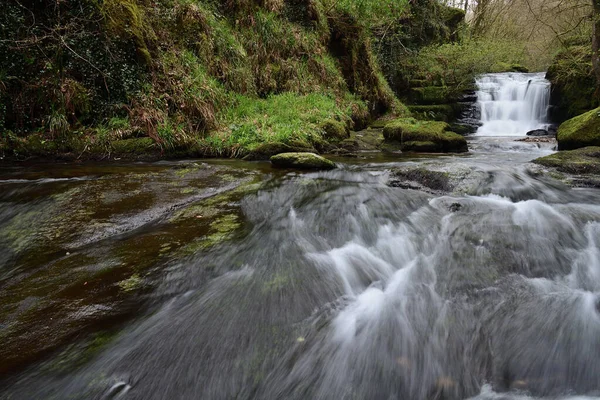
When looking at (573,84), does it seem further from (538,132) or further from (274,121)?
(274,121)

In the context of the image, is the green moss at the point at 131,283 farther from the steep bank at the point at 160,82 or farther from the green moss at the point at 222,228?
the steep bank at the point at 160,82

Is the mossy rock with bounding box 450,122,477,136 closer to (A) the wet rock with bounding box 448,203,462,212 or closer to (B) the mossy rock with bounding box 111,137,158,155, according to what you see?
(A) the wet rock with bounding box 448,203,462,212

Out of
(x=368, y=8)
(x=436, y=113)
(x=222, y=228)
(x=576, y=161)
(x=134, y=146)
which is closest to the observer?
(x=222, y=228)

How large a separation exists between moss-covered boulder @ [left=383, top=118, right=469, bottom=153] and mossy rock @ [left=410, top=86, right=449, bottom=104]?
619 cm

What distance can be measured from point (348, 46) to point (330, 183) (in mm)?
9955

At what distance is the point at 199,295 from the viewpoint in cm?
238

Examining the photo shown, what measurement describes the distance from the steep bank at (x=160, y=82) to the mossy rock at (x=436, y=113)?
13.7 feet

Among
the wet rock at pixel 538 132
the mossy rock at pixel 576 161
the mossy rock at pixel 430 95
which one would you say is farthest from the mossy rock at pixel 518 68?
the mossy rock at pixel 576 161

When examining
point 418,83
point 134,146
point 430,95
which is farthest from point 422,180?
point 418,83

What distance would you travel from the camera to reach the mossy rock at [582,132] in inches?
271

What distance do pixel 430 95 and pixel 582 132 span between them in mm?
8387

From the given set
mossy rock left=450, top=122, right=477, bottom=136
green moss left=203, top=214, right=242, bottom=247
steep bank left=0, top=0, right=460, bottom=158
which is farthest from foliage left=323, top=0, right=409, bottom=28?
green moss left=203, top=214, right=242, bottom=247

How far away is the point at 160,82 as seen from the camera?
7.06 metres

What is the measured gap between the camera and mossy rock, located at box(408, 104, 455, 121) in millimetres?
13781
